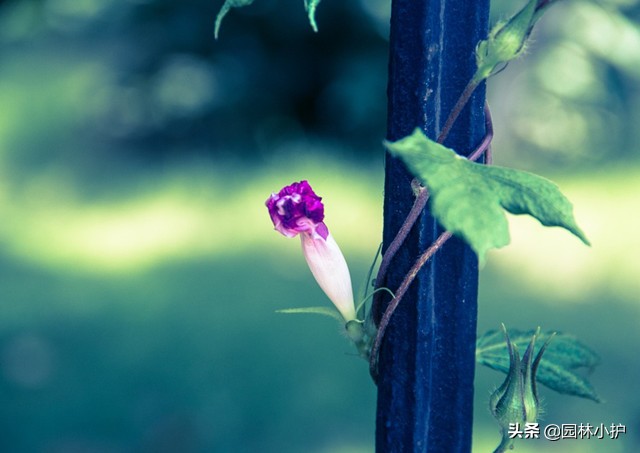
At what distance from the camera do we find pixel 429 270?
2.03ft

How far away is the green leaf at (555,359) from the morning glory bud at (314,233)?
13 cm

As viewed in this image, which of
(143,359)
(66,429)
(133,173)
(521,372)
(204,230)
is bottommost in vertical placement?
(521,372)

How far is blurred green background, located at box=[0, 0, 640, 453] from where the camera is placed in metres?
2.37

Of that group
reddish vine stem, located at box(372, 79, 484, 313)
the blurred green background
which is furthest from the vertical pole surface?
the blurred green background

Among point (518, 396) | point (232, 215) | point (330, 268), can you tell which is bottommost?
point (518, 396)

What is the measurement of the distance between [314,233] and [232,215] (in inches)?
112

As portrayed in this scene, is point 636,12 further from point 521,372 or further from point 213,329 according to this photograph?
point 521,372

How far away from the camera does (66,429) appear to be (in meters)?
2.31

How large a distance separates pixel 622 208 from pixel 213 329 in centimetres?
158

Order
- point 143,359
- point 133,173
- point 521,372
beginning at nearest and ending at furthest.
Result: point 521,372 < point 143,359 < point 133,173

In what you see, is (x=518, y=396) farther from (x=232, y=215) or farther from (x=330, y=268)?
(x=232, y=215)

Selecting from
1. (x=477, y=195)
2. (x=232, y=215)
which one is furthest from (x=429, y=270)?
(x=232, y=215)

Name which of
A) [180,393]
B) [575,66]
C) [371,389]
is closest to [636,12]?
[575,66]

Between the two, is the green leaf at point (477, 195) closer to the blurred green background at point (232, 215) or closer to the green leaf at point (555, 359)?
the green leaf at point (555, 359)
